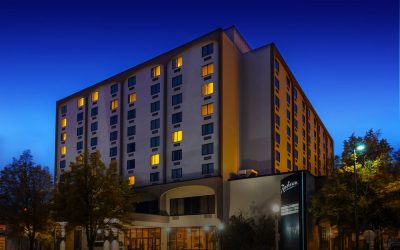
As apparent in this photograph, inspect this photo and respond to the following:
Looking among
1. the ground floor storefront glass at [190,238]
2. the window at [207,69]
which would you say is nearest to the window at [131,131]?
the window at [207,69]

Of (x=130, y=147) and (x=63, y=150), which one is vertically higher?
(x=63, y=150)

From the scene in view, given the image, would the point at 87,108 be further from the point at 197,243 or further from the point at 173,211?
the point at 197,243

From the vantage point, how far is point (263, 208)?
5288cm

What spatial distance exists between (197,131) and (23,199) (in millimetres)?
22446

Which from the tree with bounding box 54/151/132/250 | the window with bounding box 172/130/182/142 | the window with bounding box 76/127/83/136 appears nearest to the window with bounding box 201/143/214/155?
the window with bounding box 172/130/182/142

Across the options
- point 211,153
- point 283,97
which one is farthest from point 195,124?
point 283,97

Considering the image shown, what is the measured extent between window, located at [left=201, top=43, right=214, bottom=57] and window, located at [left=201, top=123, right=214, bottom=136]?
9246 mm

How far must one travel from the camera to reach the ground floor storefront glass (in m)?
57.9

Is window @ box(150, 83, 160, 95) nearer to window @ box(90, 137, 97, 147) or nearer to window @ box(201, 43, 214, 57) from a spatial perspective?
window @ box(201, 43, 214, 57)

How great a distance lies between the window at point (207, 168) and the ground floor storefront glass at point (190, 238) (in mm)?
6778

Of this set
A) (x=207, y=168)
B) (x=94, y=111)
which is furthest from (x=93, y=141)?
(x=207, y=168)

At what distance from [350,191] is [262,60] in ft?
85.1

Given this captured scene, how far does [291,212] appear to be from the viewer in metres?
38.4

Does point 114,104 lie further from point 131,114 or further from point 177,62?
point 177,62
